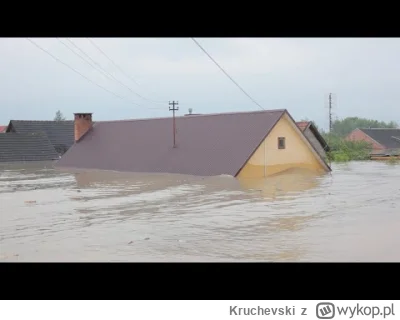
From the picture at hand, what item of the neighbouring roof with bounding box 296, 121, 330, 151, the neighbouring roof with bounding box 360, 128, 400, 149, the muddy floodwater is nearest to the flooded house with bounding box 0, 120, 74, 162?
the muddy floodwater

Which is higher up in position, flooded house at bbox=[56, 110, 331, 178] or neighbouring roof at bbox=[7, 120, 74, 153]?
neighbouring roof at bbox=[7, 120, 74, 153]

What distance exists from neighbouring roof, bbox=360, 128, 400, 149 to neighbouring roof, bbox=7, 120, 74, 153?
1074 inches

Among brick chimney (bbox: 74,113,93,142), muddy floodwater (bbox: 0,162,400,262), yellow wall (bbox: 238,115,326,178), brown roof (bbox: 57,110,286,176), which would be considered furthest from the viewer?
brick chimney (bbox: 74,113,93,142)

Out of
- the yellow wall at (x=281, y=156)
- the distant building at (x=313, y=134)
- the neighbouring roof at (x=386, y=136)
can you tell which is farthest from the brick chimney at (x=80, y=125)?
the neighbouring roof at (x=386, y=136)

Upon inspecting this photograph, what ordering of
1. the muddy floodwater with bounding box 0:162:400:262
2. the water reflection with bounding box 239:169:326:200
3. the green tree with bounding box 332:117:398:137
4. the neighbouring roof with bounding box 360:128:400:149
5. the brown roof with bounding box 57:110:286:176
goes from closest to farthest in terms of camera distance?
the muddy floodwater with bounding box 0:162:400:262, the water reflection with bounding box 239:169:326:200, the brown roof with bounding box 57:110:286:176, the neighbouring roof with bounding box 360:128:400:149, the green tree with bounding box 332:117:398:137

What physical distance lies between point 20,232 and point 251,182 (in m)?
10.2

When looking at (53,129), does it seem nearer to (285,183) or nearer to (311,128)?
(311,128)

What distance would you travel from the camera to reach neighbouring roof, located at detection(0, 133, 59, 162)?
31797 mm

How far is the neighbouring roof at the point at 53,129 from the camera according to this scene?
36.9 meters

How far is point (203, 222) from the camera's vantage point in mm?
9383

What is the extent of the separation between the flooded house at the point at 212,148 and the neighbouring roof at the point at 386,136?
25210 millimetres

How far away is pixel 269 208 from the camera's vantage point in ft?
36.7

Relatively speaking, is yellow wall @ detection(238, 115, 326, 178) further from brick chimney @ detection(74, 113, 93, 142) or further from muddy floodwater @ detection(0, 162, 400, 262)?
brick chimney @ detection(74, 113, 93, 142)
